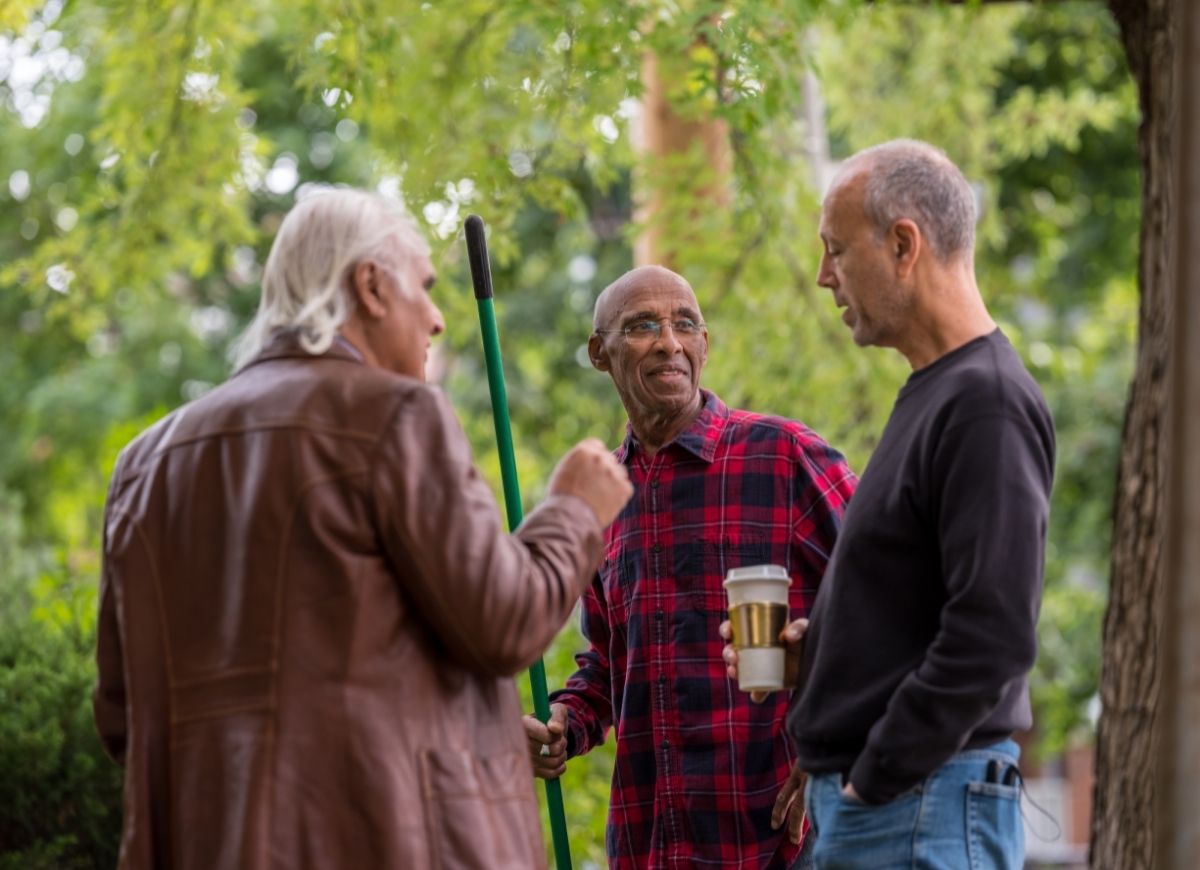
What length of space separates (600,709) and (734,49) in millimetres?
2909

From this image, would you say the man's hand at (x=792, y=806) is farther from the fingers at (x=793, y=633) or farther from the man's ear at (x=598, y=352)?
the man's ear at (x=598, y=352)

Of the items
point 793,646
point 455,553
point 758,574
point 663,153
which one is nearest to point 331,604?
point 455,553

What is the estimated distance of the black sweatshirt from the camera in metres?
2.60

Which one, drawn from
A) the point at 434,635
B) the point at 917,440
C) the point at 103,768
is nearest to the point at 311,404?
the point at 434,635

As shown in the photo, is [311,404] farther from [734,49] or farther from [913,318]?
[734,49]

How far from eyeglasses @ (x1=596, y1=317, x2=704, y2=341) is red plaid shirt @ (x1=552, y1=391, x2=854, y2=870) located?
0.17 meters

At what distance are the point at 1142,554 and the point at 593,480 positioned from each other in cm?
301

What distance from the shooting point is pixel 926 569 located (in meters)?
2.77

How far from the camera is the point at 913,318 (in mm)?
2867

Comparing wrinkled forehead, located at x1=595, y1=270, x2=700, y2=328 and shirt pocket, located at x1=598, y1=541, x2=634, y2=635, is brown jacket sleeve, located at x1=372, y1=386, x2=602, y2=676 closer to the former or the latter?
shirt pocket, located at x1=598, y1=541, x2=634, y2=635

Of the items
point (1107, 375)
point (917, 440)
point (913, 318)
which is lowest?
point (917, 440)

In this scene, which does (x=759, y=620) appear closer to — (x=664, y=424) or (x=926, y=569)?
(x=926, y=569)

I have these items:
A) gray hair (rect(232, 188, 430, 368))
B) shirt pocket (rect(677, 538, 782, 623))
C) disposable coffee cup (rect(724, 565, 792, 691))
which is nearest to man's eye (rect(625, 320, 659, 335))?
shirt pocket (rect(677, 538, 782, 623))

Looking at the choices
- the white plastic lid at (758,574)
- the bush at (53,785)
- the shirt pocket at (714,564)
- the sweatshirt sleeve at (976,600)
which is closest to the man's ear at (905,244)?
the sweatshirt sleeve at (976,600)
